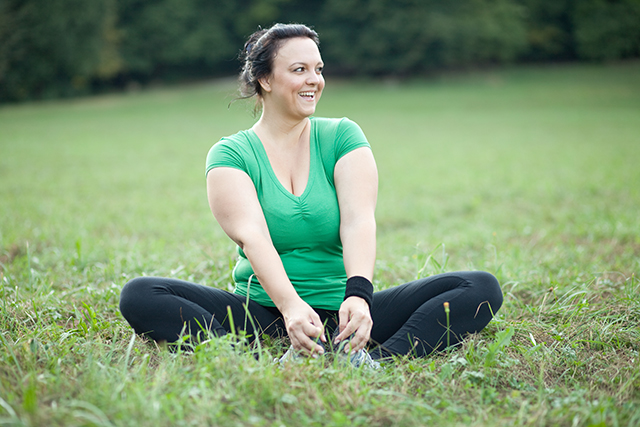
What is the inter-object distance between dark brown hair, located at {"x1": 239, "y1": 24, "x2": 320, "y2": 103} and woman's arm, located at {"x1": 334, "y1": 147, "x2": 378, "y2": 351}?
584 mm

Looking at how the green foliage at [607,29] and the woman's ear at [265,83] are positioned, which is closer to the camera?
the woman's ear at [265,83]

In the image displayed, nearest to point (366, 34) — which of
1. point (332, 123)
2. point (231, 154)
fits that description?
point (332, 123)

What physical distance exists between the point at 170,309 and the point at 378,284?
4.68 ft

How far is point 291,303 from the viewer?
2.08m

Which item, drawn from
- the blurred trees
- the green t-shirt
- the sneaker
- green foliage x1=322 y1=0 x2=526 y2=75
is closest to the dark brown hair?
the green t-shirt

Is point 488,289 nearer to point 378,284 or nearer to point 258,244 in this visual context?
point 378,284

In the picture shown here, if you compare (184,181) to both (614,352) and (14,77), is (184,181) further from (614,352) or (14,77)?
(14,77)

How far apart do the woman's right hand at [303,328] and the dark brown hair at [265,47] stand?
1.15m

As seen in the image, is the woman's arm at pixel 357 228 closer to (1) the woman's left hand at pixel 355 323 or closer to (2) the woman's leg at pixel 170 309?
(1) the woman's left hand at pixel 355 323

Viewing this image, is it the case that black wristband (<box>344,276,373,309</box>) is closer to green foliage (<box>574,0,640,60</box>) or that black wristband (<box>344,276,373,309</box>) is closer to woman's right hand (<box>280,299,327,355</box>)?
woman's right hand (<box>280,299,327,355</box>)

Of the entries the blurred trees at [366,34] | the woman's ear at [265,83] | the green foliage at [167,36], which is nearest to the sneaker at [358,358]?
the woman's ear at [265,83]

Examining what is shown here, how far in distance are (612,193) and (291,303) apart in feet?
21.4

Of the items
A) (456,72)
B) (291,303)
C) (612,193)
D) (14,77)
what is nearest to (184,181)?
(612,193)

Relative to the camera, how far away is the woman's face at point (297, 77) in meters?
2.42
